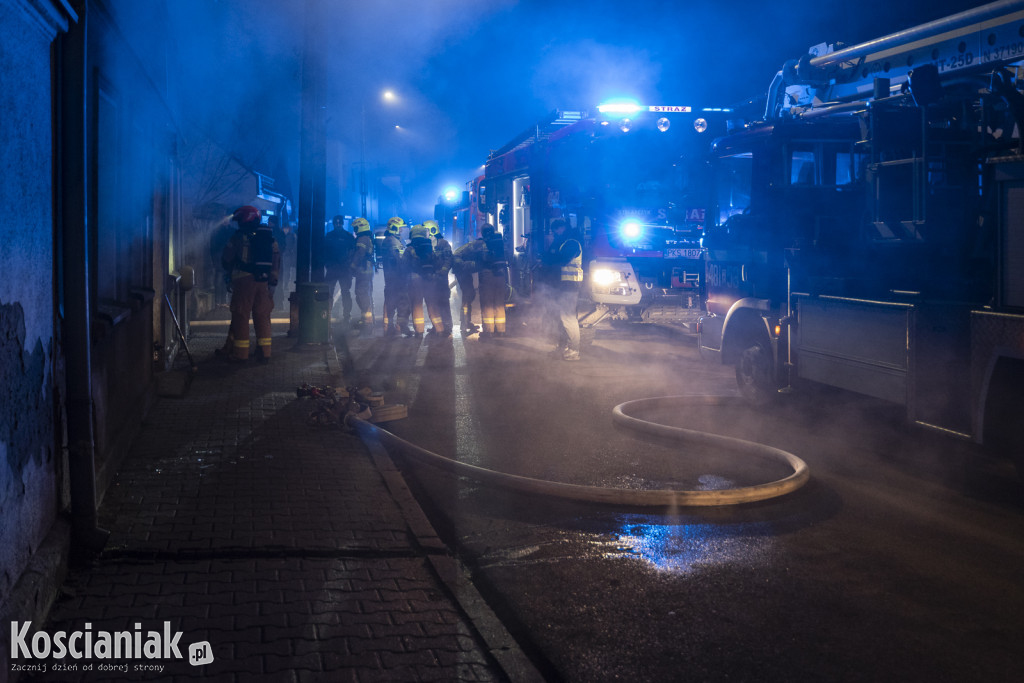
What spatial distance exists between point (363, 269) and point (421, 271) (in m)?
2.05

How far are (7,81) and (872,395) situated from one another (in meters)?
5.78

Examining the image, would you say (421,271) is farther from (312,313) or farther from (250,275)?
(250,275)

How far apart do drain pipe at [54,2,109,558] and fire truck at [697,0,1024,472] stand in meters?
5.10

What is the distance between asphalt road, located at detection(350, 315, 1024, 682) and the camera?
11.0 feet

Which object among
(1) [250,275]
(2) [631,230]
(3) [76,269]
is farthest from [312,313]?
(3) [76,269]

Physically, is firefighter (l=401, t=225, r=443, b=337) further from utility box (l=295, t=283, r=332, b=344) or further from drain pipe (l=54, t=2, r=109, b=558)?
drain pipe (l=54, t=2, r=109, b=558)

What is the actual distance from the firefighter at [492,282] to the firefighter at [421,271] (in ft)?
2.62

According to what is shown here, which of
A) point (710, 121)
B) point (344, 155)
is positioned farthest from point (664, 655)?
point (344, 155)

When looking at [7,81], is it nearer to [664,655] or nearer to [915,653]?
[664,655]

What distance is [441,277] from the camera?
14336mm

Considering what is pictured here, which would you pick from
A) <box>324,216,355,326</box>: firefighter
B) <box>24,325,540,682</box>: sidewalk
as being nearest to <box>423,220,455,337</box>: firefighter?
<box>324,216,355,326</box>: firefighter

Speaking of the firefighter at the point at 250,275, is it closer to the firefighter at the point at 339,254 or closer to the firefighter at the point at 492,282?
the firefighter at the point at 492,282

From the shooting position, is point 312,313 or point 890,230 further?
point 312,313

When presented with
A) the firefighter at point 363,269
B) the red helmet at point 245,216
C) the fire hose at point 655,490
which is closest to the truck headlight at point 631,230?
the firefighter at point 363,269
